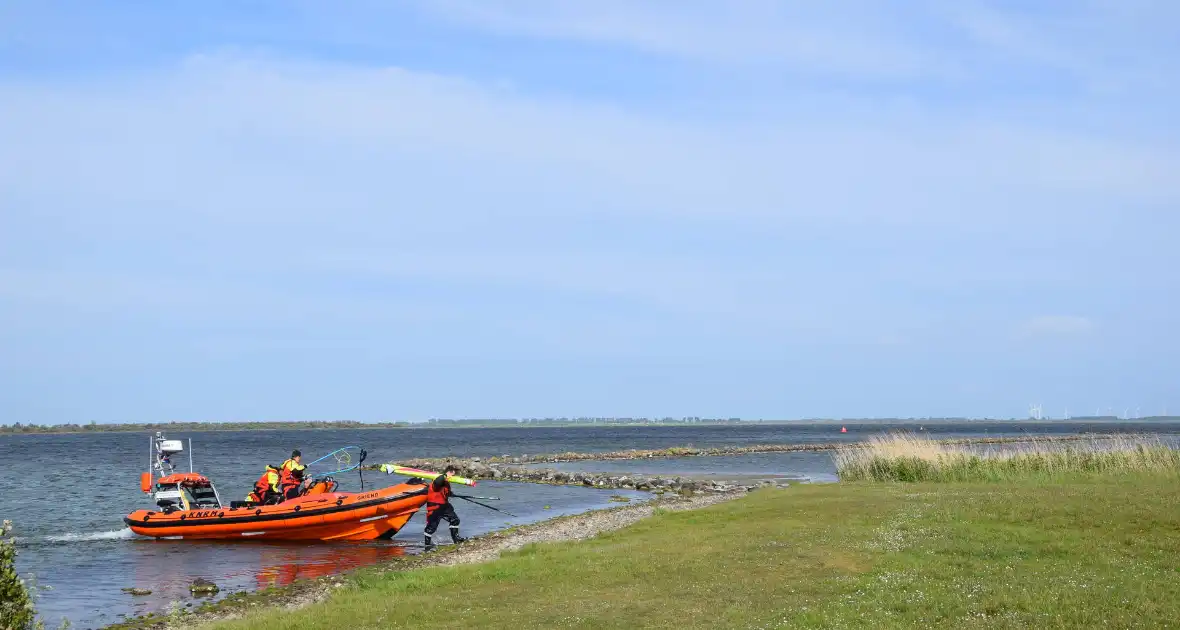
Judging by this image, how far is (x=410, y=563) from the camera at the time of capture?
21.2 metres

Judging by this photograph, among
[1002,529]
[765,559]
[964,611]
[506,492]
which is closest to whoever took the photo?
[964,611]

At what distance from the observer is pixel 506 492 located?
42.5 metres

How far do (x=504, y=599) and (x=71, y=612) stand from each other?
31.6ft

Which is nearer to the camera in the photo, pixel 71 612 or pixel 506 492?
pixel 71 612

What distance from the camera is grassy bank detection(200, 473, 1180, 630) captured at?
11.3 meters

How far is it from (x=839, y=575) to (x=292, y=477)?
19.8 meters

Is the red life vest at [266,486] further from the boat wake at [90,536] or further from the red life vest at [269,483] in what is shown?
the boat wake at [90,536]

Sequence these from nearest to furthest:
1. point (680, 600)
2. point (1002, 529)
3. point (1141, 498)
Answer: point (680, 600), point (1002, 529), point (1141, 498)

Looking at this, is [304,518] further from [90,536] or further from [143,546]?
[90,536]

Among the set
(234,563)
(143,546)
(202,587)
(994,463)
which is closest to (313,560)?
(234,563)

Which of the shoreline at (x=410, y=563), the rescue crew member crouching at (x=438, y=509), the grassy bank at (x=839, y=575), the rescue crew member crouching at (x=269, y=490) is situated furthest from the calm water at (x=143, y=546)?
the grassy bank at (x=839, y=575)

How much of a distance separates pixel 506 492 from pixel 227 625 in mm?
29314

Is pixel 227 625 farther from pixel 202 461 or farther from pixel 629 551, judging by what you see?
pixel 202 461

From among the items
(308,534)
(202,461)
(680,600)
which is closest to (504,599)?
(680,600)
